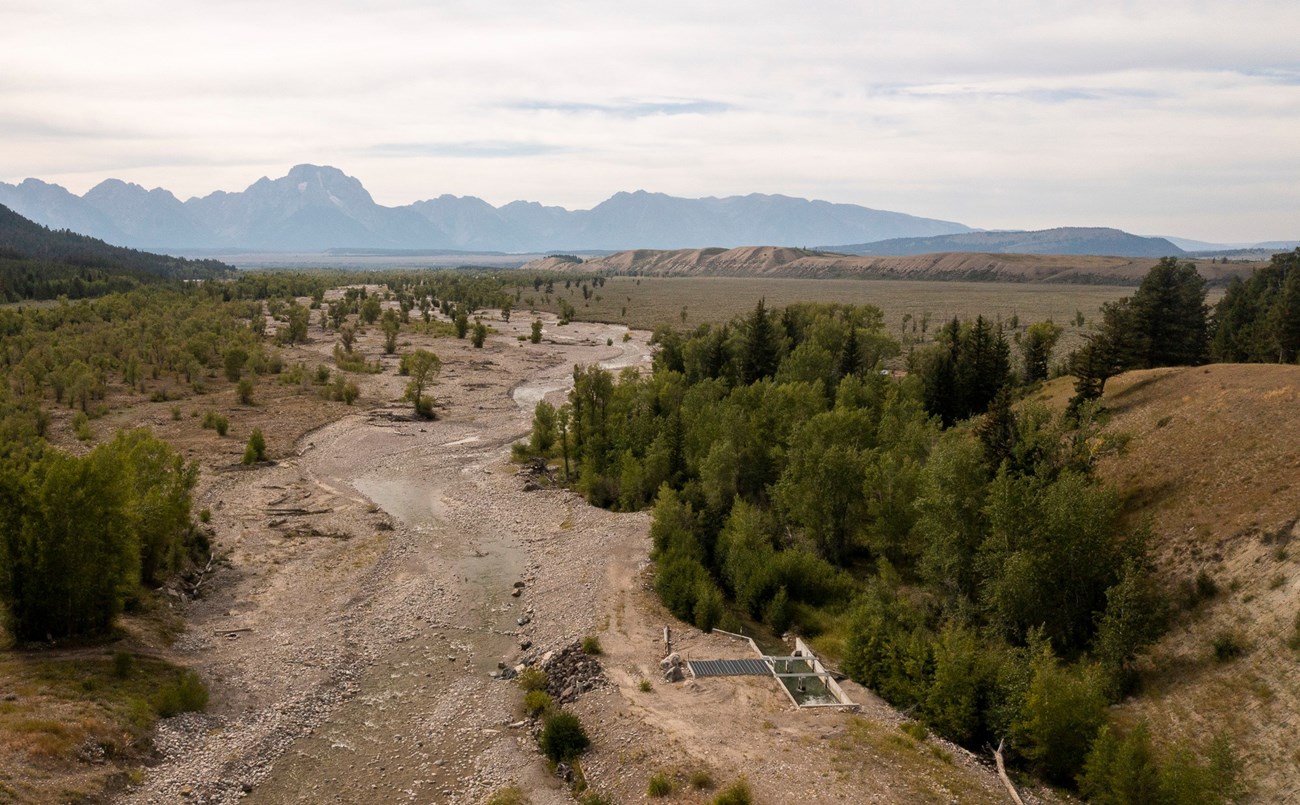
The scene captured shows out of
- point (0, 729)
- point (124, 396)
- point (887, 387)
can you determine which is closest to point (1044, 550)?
point (887, 387)

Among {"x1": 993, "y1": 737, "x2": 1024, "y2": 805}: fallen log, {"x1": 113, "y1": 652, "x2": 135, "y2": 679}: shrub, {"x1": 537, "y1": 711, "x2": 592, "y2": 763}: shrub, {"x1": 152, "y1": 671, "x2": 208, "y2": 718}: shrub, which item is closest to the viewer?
{"x1": 993, "y1": 737, "x2": 1024, "y2": 805}: fallen log

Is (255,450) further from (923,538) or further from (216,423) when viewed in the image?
(923,538)

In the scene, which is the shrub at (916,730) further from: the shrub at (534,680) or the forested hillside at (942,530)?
the shrub at (534,680)

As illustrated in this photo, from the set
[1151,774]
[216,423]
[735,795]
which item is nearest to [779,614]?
[735,795]

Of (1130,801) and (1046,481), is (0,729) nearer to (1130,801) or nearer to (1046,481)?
(1130,801)

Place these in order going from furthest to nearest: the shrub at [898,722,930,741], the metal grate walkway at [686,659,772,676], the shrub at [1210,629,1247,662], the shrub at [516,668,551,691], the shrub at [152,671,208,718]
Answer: the shrub at [516,668,551,691] → the metal grate walkway at [686,659,772,676] → the shrub at [152,671,208,718] → the shrub at [1210,629,1247,662] → the shrub at [898,722,930,741]

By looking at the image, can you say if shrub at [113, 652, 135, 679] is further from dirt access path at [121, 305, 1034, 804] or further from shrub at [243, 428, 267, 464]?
shrub at [243, 428, 267, 464]

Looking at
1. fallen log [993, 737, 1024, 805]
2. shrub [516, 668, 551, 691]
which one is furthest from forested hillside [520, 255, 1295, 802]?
shrub [516, 668, 551, 691]
